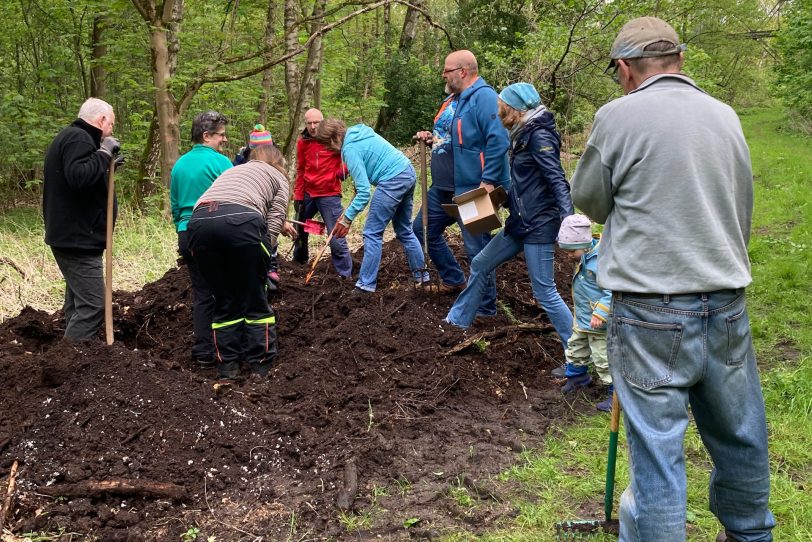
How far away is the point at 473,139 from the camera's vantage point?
224 inches

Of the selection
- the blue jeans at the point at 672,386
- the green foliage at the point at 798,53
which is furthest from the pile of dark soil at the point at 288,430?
the green foliage at the point at 798,53

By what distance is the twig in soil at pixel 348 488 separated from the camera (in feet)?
11.5

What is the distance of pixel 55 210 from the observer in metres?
4.79

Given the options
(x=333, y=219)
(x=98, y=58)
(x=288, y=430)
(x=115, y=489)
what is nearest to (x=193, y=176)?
(x=288, y=430)

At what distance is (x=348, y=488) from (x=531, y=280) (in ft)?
7.19

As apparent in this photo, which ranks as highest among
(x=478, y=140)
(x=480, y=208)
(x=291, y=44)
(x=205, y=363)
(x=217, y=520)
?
(x=291, y=44)

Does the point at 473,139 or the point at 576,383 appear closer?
the point at 576,383

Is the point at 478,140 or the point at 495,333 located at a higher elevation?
the point at 478,140

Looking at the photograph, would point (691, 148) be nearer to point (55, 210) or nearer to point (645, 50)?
point (645, 50)

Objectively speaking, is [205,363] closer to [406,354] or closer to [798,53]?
[406,354]

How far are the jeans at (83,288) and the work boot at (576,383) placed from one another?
11.4 feet

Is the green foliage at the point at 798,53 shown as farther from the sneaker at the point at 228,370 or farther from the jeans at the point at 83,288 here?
the jeans at the point at 83,288

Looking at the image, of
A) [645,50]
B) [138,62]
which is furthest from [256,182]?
[138,62]

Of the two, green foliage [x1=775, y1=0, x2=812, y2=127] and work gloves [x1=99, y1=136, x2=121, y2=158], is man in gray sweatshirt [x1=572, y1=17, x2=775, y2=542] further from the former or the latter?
green foliage [x1=775, y1=0, x2=812, y2=127]
